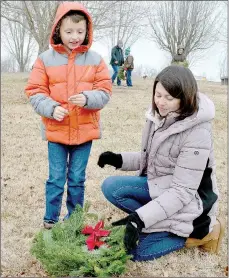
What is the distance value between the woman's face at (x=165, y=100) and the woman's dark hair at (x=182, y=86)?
21mm

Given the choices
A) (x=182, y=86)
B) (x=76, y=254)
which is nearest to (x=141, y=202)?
(x=76, y=254)

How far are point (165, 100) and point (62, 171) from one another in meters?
0.83

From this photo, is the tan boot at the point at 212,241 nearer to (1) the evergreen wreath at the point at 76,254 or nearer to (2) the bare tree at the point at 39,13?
(1) the evergreen wreath at the point at 76,254

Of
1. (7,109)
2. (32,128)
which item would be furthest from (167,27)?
(32,128)

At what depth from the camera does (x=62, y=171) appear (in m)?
2.77

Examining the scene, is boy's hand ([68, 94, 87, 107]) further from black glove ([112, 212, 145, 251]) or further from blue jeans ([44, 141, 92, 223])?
black glove ([112, 212, 145, 251])

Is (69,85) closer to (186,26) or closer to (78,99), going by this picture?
(78,99)

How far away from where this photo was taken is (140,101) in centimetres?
916

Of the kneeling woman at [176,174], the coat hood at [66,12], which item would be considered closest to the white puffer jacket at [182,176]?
the kneeling woman at [176,174]

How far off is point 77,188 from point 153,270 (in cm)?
75

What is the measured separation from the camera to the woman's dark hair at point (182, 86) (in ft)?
7.76

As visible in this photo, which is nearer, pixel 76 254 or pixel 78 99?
pixel 76 254

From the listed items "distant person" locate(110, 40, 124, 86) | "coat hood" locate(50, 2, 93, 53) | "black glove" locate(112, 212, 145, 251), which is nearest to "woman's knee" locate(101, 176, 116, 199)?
"black glove" locate(112, 212, 145, 251)

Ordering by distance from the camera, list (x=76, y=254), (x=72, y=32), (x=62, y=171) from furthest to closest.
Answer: (x=62, y=171) → (x=72, y=32) → (x=76, y=254)
